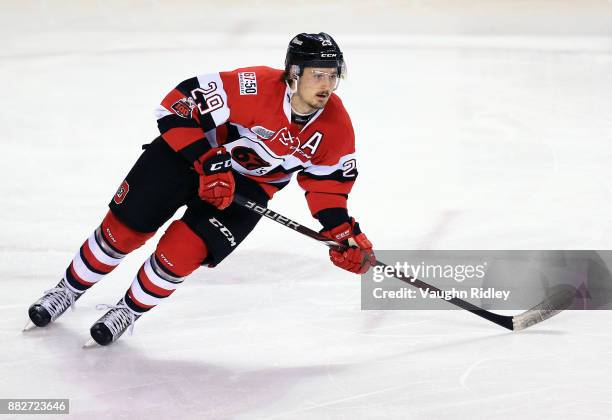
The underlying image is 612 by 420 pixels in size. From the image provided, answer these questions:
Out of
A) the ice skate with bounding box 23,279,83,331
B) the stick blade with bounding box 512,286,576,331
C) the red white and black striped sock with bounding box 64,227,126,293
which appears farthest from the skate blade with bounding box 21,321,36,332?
the stick blade with bounding box 512,286,576,331

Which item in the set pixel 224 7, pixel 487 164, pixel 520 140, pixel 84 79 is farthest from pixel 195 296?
pixel 224 7

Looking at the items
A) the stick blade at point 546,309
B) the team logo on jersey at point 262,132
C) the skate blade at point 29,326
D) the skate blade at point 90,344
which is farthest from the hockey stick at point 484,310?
the skate blade at point 29,326

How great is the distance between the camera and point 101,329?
3.39 metres

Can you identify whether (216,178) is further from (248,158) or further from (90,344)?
(90,344)

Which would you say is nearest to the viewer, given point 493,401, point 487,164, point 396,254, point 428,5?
point 493,401

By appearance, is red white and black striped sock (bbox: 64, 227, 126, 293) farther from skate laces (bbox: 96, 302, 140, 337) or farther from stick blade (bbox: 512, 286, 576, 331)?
stick blade (bbox: 512, 286, 576, 331)

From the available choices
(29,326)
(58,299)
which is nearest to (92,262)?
(58,299)

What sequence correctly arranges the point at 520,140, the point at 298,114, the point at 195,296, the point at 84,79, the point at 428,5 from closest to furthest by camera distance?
the point at 298,114 < the point at 195,296 < the point at 520,140 < the point at 84,79 < the point at 428,5

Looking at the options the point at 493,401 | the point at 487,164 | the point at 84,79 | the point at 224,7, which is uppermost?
the point at 224,7

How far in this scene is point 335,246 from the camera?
3494 mm

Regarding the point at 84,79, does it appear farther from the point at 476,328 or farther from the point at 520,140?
the point at 476,328

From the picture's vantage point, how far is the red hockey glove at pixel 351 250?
3443 mm

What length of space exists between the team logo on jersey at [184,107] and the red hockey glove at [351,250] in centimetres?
65

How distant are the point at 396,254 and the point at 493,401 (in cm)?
132
